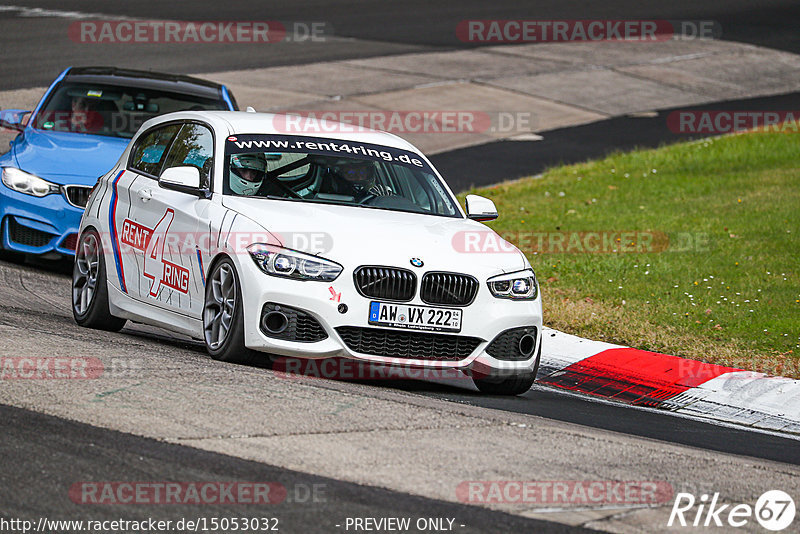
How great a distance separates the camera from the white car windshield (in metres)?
8.54

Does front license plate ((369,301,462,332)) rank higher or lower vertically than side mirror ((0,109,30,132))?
lower

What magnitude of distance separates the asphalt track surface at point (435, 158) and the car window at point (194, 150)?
143 centimetres

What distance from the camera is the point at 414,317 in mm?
7652

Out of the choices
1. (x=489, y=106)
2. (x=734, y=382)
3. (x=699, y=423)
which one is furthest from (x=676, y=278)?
(x=489, y=106)

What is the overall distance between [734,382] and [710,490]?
342 cm

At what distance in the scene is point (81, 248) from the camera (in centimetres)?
963

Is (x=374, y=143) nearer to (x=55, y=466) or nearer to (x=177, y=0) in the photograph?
(x=55, y=466)

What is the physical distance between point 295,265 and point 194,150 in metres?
1.80

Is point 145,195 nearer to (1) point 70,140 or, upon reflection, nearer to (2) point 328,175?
(2) point 328,175

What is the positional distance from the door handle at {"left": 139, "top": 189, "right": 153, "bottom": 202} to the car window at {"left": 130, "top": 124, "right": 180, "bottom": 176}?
248 millimetres
